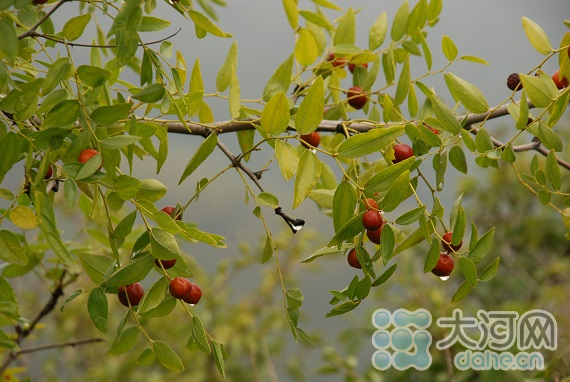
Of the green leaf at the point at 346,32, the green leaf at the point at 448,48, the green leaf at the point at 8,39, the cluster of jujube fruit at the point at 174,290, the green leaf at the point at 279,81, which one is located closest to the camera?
the green leaf at the point at 8,39

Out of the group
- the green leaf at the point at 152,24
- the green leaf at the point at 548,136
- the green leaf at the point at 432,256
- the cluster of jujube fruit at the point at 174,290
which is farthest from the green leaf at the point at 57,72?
the green leaf at the point at 548,136

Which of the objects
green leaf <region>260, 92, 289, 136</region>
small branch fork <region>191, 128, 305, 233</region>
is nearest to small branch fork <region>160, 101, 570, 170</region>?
small branch fork <region>191, 128, 305, 233</region>

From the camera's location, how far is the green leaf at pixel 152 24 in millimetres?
814

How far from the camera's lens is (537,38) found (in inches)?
36.8

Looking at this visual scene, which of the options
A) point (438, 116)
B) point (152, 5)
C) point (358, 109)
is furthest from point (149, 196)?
point (358, 109)

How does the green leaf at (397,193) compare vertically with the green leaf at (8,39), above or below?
below

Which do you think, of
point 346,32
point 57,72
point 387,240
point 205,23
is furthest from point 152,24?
point 346,32

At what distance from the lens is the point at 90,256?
0.92m

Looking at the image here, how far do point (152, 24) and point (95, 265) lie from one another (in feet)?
1.04

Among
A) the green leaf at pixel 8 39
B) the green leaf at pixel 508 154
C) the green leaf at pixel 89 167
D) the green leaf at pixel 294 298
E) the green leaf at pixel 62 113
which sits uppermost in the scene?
the green leaf at pixel 8 39

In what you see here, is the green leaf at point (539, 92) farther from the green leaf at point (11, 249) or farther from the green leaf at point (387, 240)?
the green leaf at point (11, 249)

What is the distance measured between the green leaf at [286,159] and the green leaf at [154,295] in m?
0.21

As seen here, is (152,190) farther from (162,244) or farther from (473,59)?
(473,59)

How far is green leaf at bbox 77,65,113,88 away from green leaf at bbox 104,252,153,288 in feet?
0.66
